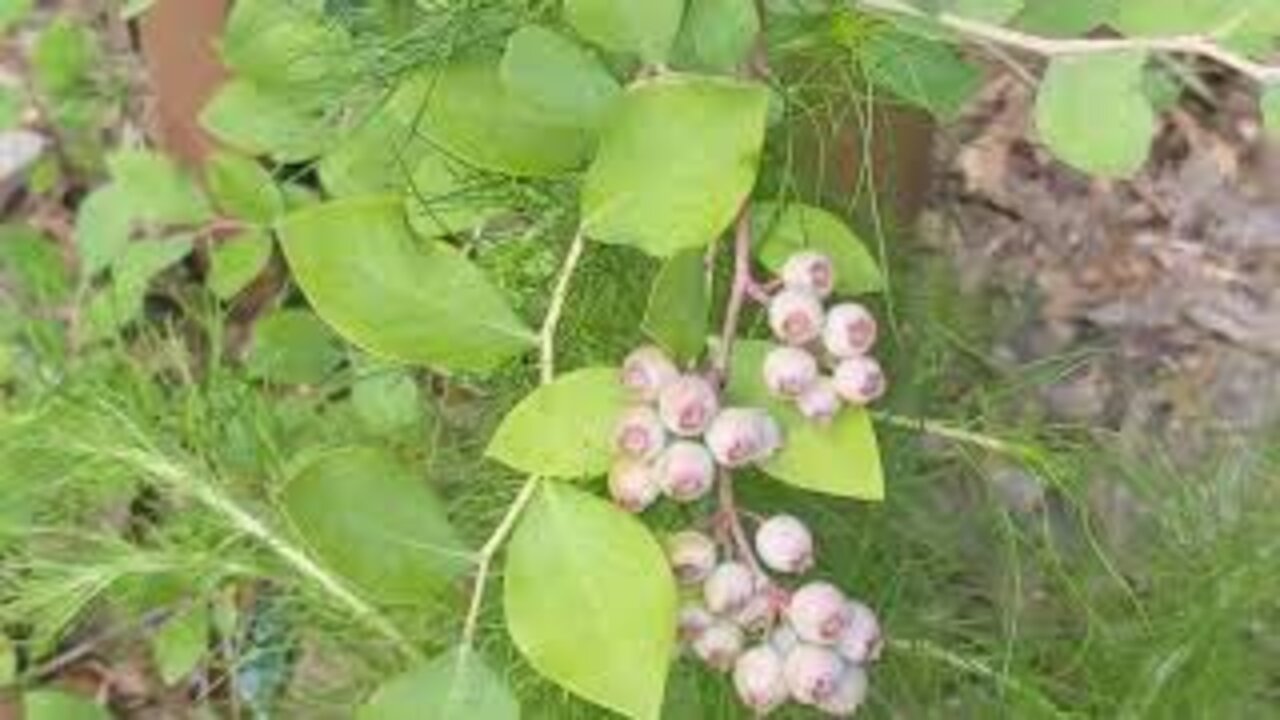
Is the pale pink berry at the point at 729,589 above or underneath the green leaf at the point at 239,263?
above

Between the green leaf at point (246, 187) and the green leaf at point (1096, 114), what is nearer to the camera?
the green leaf at point (1096, 114)

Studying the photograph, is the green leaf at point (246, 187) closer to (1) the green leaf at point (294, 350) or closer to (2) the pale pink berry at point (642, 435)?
(1) the green leaf at point (294, 350)

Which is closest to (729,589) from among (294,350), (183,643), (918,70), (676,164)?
(676,164)

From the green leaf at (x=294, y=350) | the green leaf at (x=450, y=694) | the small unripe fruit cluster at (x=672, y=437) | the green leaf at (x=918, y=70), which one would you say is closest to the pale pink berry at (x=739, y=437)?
the small unripe fruit cluster at (x=672, y=437)

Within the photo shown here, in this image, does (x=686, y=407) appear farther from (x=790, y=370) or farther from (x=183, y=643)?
(x=183, y=643)

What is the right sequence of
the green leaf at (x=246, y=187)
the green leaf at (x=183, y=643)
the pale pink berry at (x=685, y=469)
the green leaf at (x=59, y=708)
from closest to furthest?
the pale pink berry at (x=685, y=469) → the green leaf at (x=59, y=708) → the green leaf at (x=246, y=187) → the green leaf at (x=183, y=643)

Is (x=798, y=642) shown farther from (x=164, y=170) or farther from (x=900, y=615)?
(x=164, y=170)
